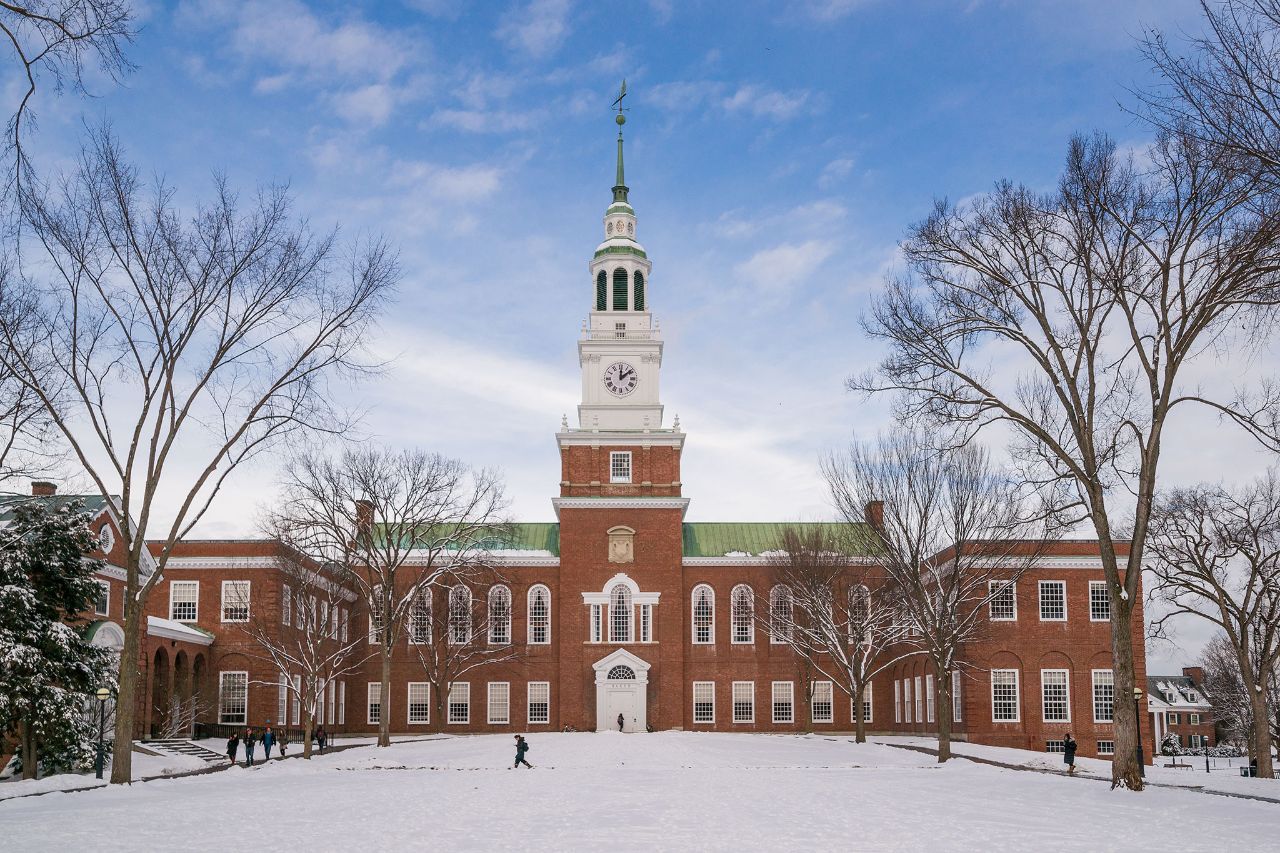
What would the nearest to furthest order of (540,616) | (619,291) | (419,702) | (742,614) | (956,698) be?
(956,698), (419,702), (540,616), (742,614), (619,291)

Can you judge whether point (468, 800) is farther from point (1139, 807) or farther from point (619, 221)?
point (619, 221)

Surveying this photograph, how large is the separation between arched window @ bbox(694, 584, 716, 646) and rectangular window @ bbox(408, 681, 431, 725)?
14.3 metres

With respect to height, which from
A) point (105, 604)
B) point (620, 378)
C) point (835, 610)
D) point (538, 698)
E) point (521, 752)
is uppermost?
point (620, 378)

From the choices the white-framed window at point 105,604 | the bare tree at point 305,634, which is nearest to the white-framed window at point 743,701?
the bare tree at point 305,634

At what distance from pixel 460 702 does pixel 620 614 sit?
9567 mm

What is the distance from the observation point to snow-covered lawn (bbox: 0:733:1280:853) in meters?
17.3

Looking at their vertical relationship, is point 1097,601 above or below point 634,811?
above

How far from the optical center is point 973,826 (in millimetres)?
19188

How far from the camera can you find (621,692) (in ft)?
199

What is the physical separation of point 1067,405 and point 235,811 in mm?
18427

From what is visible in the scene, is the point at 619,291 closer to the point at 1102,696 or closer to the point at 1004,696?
the point at 1004,696

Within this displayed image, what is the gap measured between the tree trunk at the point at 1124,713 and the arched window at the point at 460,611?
125 ft

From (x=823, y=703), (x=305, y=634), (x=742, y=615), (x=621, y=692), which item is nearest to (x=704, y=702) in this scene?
(x=621, y=692)

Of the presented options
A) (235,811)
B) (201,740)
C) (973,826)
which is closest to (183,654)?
(201,740)
